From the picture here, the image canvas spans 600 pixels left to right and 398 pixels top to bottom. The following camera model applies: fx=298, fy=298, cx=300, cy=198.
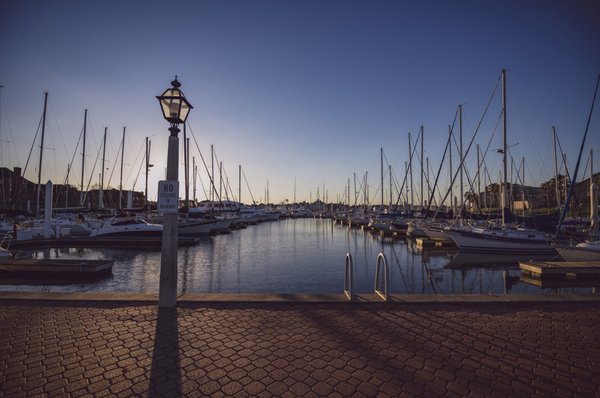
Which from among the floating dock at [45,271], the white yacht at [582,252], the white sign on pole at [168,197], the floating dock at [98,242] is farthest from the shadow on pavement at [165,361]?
the floating dock at [98,242]

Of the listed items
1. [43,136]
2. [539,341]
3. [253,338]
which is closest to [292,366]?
[253,338]

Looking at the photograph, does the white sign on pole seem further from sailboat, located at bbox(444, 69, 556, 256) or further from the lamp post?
sailboat, located at bbox(444, 69, 556, 256)

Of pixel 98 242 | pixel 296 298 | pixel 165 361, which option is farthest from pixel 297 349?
pixel 98 242

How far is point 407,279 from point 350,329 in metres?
11.6

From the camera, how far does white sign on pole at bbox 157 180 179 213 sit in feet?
22.2

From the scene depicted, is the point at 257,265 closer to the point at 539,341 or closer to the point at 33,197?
the point at 539,341

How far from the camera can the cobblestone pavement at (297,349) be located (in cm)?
381

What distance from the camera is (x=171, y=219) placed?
22.5ft

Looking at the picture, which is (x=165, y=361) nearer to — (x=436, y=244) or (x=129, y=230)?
(x=436, y=244)

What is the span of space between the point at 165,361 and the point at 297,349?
1.99 meters

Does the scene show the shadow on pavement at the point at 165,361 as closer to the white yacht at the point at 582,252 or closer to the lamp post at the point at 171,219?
the lamp post at the point at 171,219

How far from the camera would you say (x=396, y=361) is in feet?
14.6

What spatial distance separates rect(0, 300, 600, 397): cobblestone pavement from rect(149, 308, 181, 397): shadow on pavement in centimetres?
2

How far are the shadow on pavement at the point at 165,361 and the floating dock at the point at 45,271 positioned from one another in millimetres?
11341
